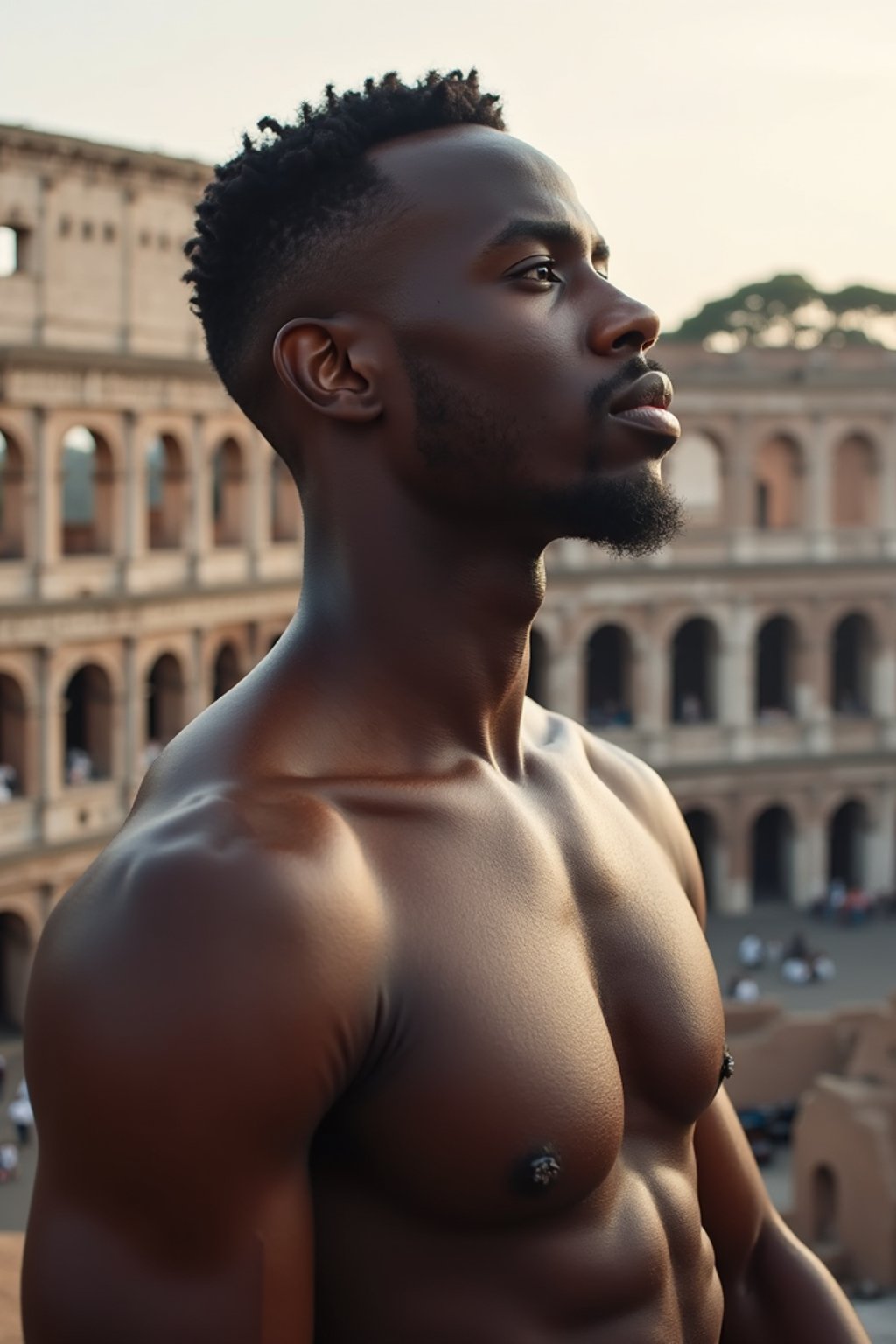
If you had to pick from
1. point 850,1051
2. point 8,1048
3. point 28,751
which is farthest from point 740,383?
point 8,1048

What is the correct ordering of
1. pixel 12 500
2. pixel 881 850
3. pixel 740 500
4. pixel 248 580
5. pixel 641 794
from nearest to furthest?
pixel 641 794 → pixel 12 500 → pixel 248 580 → pixel 740 500 → pixel 881 850

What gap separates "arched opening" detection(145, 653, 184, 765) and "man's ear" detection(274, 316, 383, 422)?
2814 cm

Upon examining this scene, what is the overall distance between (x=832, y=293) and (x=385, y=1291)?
61.5m

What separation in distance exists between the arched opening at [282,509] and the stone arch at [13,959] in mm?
9433

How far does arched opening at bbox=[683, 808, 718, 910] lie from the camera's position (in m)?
40.6

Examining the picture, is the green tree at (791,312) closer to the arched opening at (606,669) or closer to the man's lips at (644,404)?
the arched opening at (606,669)

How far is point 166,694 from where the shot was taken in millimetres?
31828

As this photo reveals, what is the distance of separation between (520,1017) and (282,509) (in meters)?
32.5

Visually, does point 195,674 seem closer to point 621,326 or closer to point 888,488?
point 888,488

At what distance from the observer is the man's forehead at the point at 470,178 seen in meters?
3.19

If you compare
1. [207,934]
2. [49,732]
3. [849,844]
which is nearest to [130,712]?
[49,732]

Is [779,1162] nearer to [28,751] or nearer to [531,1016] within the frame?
[28,751]

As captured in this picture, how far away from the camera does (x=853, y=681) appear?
43750mm

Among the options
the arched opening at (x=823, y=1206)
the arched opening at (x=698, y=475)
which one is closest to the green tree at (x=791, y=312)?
the arched opening at (x=698, y=475)
